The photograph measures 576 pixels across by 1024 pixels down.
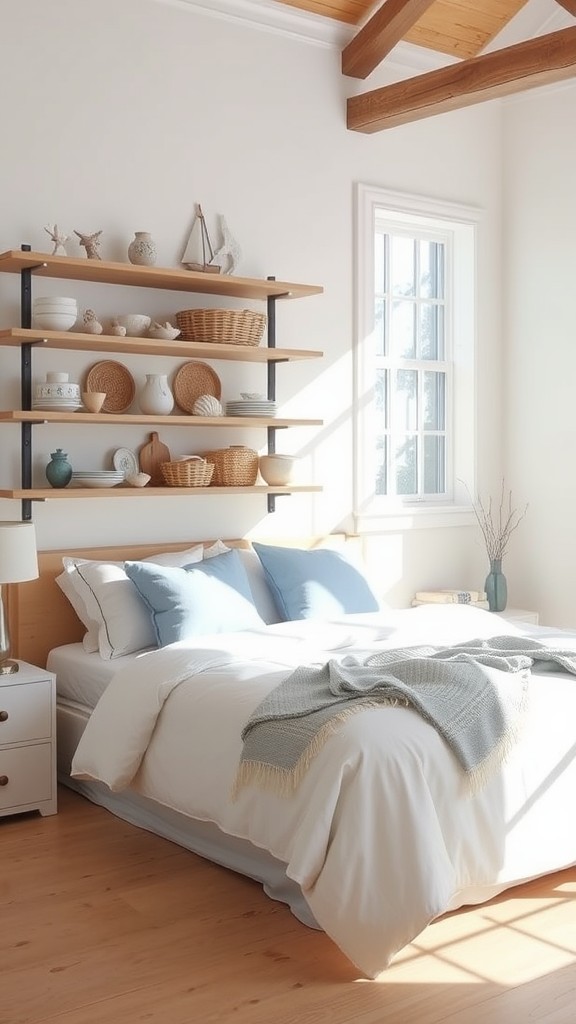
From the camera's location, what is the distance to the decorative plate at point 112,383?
15.3ft

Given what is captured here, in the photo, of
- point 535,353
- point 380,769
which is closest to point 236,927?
point 380,769

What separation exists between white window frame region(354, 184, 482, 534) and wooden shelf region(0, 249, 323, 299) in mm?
512

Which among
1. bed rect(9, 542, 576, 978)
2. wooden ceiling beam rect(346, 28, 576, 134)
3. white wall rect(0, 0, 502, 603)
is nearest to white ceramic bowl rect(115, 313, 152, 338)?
white wall rect(0, 0, 502, 603)

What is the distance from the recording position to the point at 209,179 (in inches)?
197

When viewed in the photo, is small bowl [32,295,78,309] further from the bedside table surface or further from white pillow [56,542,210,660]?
the bedside table surface

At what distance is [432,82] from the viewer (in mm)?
5047

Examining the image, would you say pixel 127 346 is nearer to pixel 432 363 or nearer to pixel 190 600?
pixel 190 600

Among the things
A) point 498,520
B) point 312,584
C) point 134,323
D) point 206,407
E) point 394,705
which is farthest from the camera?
point 498,520

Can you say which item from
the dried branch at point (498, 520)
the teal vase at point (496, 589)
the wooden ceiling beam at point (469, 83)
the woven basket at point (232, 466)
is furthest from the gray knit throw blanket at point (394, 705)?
the dried branch at point (498, 520)

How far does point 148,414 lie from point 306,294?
3.14 ft

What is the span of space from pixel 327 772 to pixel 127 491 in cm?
190

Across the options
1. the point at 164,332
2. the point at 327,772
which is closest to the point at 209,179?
the point at 164,332

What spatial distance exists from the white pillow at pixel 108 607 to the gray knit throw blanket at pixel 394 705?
3.21 feet

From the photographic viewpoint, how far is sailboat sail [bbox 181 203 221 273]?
486cm
